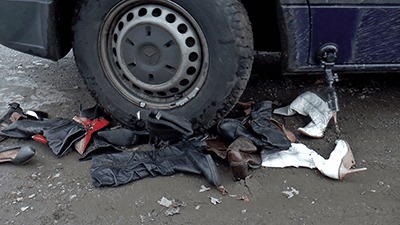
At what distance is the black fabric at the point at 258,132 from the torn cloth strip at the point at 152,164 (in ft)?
0.68

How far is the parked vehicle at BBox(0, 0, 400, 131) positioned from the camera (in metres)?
3.04

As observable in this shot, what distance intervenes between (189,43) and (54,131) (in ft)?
3.34

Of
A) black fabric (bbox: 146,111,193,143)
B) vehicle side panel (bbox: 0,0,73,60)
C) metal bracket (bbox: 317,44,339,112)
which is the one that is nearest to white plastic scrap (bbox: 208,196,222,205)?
black fabric (bbox: 146,111,193,143)

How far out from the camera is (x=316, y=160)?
3098 millimetres

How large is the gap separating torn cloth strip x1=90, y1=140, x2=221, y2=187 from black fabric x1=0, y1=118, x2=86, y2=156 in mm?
257

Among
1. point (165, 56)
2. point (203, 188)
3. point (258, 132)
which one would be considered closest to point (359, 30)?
point (258, 132)

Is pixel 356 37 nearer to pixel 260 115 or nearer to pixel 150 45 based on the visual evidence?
pixel 260 115

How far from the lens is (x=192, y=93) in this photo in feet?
10.7

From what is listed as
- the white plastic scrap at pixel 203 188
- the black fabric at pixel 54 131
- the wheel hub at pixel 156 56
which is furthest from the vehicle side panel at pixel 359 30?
the black fabric at pixel 54 131

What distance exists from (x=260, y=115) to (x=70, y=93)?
1.57 m

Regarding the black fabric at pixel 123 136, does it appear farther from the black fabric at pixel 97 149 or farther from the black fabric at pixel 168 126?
the black fabric at pixel 168 126

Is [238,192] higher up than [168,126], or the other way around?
[168,126]

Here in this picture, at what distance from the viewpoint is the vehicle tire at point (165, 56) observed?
3.08 m

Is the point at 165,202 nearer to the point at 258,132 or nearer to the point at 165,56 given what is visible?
the point at 258,132
